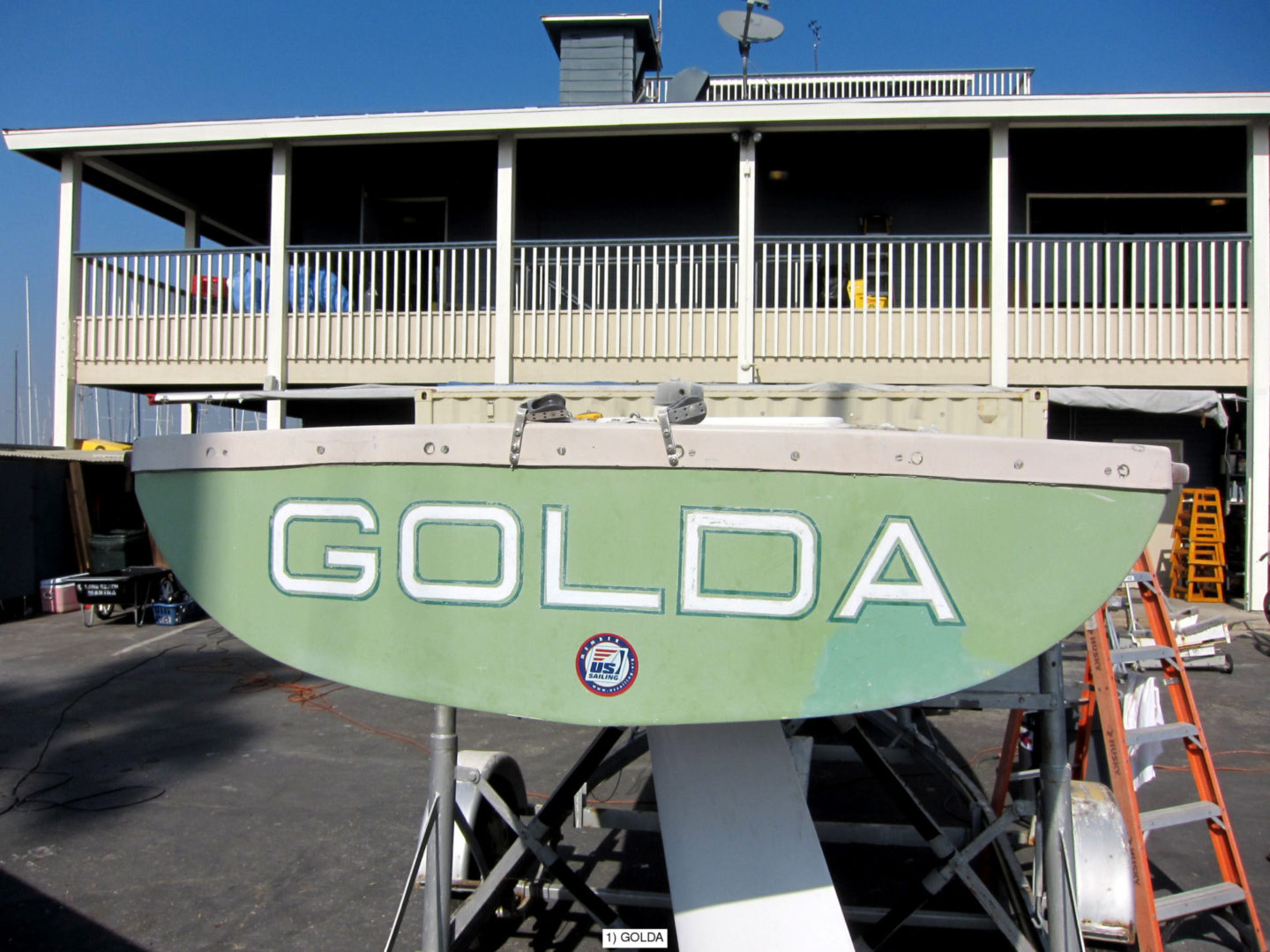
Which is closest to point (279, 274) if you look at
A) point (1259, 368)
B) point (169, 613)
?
point (169, 613)

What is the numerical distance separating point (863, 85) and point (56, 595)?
16582mm

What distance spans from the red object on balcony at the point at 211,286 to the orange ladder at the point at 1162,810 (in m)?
11.5

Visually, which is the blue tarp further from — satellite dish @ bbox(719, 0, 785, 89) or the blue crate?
→ satellite dish @ bbox(719, 0, 785, 89)

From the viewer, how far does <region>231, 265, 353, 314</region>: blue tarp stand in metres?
12.1

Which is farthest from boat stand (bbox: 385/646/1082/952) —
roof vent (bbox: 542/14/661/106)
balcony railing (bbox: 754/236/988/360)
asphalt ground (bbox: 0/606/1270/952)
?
roof vent (bbox: 542/14/661/106)

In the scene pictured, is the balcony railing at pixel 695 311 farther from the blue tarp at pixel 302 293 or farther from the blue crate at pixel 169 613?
the blue crate at pixel 169 613

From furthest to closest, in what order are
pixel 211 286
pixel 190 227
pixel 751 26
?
pixel 190 227, pixel 751 26, pixel 211 286

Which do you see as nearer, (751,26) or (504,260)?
(504,260)

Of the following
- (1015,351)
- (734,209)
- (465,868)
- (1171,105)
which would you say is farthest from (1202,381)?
(465,868)

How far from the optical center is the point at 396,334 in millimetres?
11898

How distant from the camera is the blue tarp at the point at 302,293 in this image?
1210 centimetres

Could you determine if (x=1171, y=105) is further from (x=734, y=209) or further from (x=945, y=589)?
(x=945, y=589)

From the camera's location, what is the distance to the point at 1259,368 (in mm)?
10961

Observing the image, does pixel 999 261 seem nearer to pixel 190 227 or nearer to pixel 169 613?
pixel 169 613
